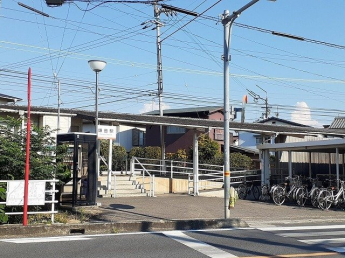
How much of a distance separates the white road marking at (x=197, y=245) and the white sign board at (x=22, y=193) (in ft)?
11.2

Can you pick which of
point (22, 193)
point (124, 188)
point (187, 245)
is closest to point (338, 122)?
point (124, 188)

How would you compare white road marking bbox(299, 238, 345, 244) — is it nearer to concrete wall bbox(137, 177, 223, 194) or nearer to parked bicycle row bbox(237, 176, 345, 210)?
parked bicycle row bbox(237, 176, 345, 210)

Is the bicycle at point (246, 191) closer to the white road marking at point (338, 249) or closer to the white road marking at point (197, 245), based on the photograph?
the white road marking at point (197, 245)

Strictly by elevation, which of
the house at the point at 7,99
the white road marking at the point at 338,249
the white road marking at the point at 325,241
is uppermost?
the house at the point at 7,99

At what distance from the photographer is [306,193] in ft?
64.0

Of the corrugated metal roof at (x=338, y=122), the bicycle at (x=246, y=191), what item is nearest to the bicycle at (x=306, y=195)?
the bicycle at (x=246, y=191)

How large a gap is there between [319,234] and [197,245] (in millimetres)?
3959

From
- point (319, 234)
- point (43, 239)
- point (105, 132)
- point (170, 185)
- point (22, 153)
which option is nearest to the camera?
point (43, 239)

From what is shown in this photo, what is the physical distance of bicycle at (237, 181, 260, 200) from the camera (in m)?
23.0

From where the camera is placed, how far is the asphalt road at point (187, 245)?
9156 millimetres

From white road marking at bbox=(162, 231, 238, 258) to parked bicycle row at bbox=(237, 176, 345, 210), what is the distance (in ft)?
27.9

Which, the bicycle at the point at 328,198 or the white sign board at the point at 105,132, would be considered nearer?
the white sign board at the point at 105,132

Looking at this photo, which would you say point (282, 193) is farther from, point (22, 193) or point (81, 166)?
point (22, 193)

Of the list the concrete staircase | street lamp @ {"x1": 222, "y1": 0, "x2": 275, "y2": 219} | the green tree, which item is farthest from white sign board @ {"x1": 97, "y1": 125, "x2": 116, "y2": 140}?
street lamp @ {"x1": 222, "y1": 0, "x2": 275, "y2": 219}
